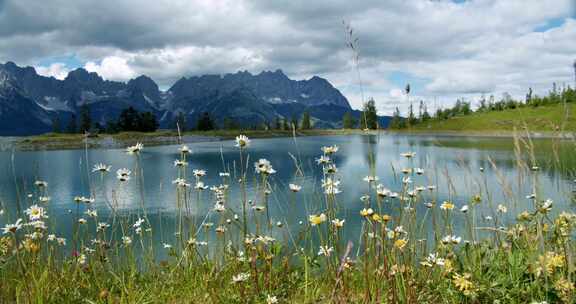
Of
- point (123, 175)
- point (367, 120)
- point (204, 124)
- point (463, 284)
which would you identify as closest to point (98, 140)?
point (204, 124)

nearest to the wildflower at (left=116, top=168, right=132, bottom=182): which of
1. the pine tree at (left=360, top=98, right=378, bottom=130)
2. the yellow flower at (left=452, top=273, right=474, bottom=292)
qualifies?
the pine tree at (left=360, top=98, right=378, bottom=130)

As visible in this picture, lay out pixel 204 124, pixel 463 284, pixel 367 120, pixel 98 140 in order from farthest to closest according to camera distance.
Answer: pixel 204 124 < pixel 98 140 < pixel 367 120 < pixel 463 284

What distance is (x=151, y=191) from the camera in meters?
24.4

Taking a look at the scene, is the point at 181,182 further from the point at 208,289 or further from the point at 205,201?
the point at 205,201

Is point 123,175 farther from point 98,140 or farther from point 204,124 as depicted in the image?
point 204,124

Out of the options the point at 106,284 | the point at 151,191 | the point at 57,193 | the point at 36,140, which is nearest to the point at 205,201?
the point at 151,191

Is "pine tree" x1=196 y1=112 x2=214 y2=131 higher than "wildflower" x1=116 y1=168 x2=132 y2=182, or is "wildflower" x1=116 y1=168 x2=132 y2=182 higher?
"pine tree" x1=196 y1=112 x2=214 y2=131

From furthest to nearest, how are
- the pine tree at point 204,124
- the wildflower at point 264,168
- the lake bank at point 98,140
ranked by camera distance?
the pine tree at point 204,124 < the lake bank at point 98,140 < the wildflower at point 264,168

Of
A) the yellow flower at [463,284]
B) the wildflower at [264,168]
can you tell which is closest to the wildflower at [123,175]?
the wildflower at [264,168]

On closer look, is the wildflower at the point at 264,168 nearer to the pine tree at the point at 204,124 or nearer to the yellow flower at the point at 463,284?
the yellow flower at the point at 463,284

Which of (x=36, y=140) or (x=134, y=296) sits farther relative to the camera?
(x=36, y=140)

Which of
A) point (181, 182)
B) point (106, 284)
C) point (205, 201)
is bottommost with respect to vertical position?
point (205, 201)

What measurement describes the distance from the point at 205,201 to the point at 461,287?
1769 cm

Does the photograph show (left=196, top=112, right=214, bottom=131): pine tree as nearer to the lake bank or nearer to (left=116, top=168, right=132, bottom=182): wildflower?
the lake bank
